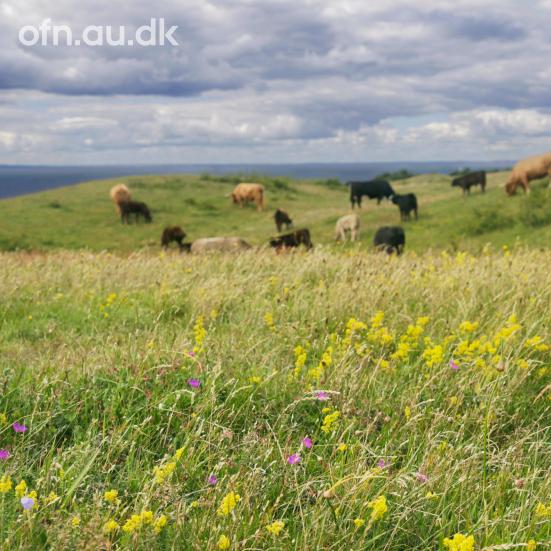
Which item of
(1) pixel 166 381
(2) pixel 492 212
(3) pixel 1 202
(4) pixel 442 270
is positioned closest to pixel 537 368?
(1) pixel 166 381

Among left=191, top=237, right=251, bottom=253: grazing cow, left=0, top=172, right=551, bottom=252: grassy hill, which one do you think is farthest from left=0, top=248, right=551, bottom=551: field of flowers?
left=191, top=237, right=251, bottom=253: grazing cow

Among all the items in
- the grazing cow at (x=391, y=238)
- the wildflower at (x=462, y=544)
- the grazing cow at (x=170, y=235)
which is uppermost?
the wildflower at (x=462, y=544)

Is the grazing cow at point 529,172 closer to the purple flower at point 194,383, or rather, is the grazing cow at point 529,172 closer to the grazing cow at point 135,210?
the grazing cow at point 135,210

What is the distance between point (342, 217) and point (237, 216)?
1305 centimetres

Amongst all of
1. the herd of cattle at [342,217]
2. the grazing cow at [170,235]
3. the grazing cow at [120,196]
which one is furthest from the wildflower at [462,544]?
the grazing cow at [120,196]

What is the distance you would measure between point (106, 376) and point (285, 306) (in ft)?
8.45

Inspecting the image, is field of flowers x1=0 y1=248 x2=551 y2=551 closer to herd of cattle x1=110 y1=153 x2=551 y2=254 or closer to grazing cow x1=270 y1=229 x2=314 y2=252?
herd of cattle x1=110 y1=153 x2=551 y2=254

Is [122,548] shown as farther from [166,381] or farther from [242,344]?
Result: [242,344]

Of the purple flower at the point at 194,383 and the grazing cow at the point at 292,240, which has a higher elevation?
the purple flower at the point at 194,383

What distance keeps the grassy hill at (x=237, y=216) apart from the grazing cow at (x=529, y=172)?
692 millimetres

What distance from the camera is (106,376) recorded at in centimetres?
416

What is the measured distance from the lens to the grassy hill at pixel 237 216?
27.2 m

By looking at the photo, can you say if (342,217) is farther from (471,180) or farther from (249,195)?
(249,195)

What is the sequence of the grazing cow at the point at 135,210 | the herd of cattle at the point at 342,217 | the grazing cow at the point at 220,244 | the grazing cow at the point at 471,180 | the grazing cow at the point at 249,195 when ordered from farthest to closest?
the grazing cow at the point at 249,195 → the grazing cow at the point at 471,180 → the grazing cow at the point at 135,210 → the herd of cattle at the point at 342,217 → the grazing cow at the point at 220,244
